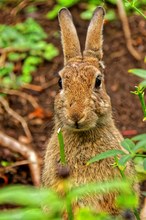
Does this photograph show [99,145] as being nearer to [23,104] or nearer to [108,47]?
[23,104]

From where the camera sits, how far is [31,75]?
653cm

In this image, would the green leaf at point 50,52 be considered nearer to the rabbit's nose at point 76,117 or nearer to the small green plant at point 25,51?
the small green plant at point 25,51

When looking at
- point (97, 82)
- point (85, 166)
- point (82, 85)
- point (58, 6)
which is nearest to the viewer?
point (82, 85)

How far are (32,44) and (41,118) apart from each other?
101 cm

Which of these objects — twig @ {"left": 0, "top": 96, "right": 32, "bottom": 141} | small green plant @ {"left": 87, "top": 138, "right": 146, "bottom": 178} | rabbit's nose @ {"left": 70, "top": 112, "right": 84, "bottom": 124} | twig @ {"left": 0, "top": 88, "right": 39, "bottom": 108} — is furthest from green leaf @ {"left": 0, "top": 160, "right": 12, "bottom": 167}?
small green plant @ {"left": 87, "top": 138, "right": 146, "bottom": 178}

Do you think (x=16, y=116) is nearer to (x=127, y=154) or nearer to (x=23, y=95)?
(x=23, y=95)

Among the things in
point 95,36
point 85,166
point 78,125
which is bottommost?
point 85,166

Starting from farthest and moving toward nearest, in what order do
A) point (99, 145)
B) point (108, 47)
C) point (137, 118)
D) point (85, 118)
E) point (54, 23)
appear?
1. point (54, 23)
2. point (108, 47)
3. point (137, 118)
4. point (99, 145)
5. point (85, 118)

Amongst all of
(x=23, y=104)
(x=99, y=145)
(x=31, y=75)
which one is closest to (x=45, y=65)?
(x=31, y=75)

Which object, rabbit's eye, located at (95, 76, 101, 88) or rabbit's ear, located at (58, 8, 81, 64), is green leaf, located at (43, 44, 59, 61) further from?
rabbit's eye, located at (95, 76, 101, 88)

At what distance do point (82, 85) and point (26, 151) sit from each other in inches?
86.2

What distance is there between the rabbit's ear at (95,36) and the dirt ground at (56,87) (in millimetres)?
1447

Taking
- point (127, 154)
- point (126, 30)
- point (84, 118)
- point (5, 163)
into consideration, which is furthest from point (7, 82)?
point (127, 154)

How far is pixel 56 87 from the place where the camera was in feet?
17.3
